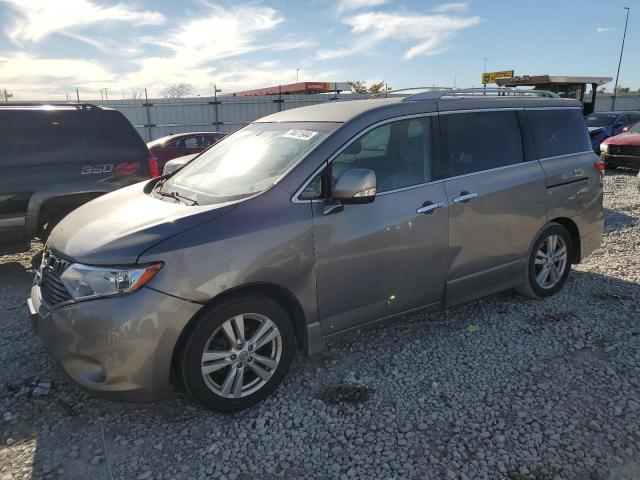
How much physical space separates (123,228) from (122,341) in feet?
2.22

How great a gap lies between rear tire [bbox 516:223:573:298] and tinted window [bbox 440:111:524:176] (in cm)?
83

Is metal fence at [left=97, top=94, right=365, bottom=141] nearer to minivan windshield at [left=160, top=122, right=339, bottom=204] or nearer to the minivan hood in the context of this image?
minivan windshield at [left=160, top=122, right=339, bottom=204]

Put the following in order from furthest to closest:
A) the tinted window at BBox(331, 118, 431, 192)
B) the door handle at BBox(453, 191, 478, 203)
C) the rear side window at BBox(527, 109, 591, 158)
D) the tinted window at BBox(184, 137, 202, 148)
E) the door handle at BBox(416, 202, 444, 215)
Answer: the tinted window at BBox(184, 137, 202, 148), the rear side window at BBox(527, 109, 591, 158), the door handle at BBox(453, 191, 478, 203), the door handle at BBox(416, 202, 444, 215), the tinted window at BBox(331, 118, 431, 192)

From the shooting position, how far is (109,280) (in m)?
2.67

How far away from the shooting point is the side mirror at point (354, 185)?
3.08m

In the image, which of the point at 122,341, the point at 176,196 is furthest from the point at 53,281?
the point at 176,196

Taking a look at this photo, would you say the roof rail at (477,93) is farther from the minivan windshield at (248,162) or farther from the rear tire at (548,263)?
the rear tire at (548,263)

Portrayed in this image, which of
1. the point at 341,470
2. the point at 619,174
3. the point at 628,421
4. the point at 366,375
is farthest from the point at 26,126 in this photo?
the point at 619,174

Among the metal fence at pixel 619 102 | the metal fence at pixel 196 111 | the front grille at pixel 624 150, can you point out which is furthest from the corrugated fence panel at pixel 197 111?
the metal fence at pixel 619 102

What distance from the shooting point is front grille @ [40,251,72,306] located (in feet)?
9.38

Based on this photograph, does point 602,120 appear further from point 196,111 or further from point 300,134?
point 300,134

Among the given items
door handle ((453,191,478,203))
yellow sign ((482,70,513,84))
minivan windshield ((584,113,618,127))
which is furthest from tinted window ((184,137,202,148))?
yellow sign ((482,70,513,84))

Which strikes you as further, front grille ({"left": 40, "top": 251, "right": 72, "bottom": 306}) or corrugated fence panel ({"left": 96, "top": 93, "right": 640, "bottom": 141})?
corrugated fence panel ({"left": 96, "top": 93, "right": 640, "bottom": 141})

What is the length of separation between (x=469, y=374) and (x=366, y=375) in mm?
719
